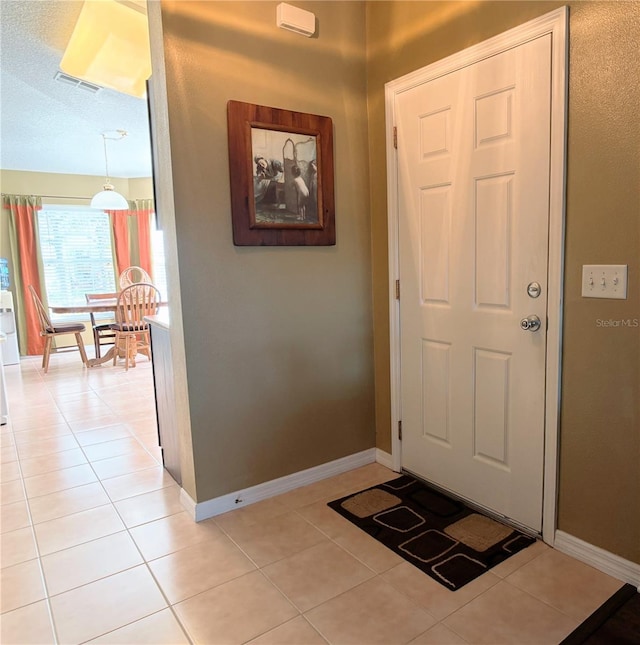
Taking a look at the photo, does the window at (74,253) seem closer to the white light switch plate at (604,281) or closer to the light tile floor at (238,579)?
the light tile floor at (238,579)

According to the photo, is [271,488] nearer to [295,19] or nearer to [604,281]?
[604,281]

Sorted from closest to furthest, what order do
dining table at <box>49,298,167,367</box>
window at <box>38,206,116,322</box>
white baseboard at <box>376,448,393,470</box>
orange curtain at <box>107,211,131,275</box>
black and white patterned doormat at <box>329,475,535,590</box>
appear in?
black and white patterned doormat at <box>329,475,535,590</box>, white baseboard at <box>376,448,393,470</box>, dining table at <box>49,298,167,367</box>, window at <box>38,206,116,322</box>, orange curtain at <box>107,211,131,275</box>

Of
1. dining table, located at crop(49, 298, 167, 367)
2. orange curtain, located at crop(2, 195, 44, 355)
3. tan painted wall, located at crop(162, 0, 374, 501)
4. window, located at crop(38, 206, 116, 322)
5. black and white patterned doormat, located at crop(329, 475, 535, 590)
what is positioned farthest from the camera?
window, located at crop(38, 206, 116, 322)

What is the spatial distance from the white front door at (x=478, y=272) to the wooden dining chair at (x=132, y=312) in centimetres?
380

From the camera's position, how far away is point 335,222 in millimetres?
2473

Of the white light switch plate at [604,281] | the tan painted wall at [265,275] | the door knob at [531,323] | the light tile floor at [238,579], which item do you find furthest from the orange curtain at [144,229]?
the white light switch plate at [604,281]

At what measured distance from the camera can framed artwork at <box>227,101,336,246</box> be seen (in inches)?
84.4

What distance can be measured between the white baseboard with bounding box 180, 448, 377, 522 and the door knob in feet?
4.04

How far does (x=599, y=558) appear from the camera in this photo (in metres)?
1.74

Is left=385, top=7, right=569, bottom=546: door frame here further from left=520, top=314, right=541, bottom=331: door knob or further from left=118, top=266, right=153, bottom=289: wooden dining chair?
left=118, top=266, right=153, bottom=289: wooden dining chair

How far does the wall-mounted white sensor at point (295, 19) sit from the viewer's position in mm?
2188

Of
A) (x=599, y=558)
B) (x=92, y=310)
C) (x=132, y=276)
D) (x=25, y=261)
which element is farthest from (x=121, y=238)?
(x=599, y=558)
